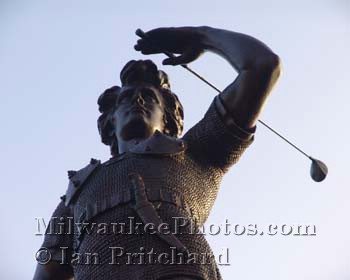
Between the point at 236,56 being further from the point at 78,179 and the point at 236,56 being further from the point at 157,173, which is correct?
the point at 78,179

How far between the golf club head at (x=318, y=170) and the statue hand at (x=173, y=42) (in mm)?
1612

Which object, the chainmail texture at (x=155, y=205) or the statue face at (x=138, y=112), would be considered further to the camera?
the statue face at (x=138, y=112)

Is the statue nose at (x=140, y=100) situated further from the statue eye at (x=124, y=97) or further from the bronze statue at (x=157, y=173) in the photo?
the statue eye at (x=124, y=97)

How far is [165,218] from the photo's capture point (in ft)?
22.1

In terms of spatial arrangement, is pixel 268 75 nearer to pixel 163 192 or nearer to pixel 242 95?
pixel 242 95

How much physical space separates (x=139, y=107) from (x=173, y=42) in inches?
25.6

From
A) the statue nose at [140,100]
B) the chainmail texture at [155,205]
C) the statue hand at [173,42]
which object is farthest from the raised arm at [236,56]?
the statue nose at [140,100]

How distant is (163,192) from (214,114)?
0.84 metres

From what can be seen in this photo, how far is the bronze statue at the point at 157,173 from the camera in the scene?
6578mm

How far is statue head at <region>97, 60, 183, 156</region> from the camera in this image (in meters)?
8.05

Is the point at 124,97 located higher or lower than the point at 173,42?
lower

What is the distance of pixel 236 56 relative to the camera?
7.42 meters

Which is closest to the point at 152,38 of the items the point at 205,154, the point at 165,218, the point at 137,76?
the point at 137,76

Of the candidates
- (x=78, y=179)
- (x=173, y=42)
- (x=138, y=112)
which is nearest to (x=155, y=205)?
(x=78, y=179)
